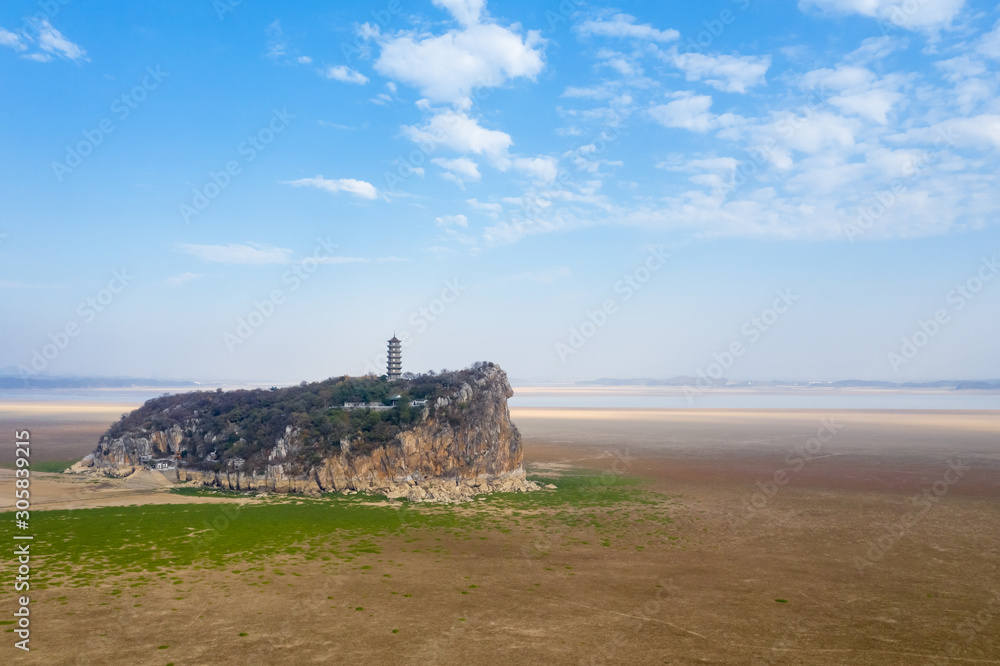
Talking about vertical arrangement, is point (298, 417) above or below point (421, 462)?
above

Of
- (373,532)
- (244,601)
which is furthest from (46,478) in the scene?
(244,601)

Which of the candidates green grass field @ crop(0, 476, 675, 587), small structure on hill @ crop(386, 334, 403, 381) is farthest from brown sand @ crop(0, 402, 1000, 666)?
small structure on hill @ crop(386, 334, 403, 381)

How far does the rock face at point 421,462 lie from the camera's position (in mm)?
45375

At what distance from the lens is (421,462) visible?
46.8 meters

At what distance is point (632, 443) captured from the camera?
83.7 metres

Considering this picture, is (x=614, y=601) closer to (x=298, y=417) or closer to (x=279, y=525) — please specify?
(x=279, y=525)

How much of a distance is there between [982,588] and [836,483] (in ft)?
89.9

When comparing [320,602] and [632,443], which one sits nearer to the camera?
[320,602]

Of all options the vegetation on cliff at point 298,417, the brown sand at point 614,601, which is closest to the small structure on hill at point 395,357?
the vegetation on cliff at point 298,417

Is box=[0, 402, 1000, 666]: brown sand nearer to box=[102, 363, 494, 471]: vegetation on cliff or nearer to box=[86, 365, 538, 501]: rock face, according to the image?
box=[86, 365, 538, 501]: rock face

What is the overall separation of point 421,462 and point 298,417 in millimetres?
11570

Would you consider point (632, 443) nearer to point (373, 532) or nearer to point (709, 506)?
point (709, 506)

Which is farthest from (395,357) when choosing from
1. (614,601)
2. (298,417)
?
(614,601)

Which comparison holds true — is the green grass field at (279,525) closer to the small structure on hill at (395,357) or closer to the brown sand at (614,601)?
the brown sand at (614,601)
